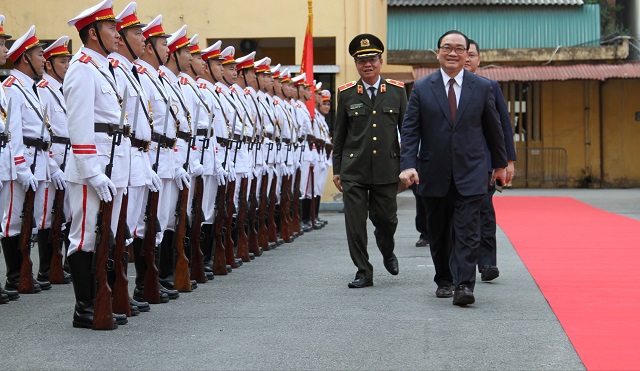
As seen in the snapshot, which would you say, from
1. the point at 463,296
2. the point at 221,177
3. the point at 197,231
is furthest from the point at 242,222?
the point at 463,296

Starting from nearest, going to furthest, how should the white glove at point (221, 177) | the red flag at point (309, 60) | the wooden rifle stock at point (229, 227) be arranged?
the white glove at point (221, 177) → the wooden rifle stock at point (229, 227) → the red flag at point (309, 60)

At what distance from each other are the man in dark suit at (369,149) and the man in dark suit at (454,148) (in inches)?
37.6

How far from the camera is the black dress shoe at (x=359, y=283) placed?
361 inches

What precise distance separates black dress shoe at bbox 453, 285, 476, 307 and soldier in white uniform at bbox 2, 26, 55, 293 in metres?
3.22

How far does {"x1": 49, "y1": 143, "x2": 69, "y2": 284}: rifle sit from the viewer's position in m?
9.57

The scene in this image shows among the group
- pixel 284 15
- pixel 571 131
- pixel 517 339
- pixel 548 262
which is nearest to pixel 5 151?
pixel 517 339

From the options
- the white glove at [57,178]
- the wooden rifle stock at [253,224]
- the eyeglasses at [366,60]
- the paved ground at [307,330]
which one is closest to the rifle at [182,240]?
the paved ground at [307,330]

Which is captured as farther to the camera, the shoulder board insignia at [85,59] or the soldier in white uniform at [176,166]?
the soldier in white uniform at [176,166]

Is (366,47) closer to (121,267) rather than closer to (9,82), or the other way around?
(9,82)

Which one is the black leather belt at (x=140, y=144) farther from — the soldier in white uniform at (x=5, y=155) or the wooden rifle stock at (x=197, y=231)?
the wooden rifle stock at (x=197, y=231)

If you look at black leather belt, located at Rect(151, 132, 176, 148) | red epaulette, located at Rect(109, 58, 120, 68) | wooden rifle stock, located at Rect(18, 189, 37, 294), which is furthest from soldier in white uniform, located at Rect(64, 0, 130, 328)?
wooden rifle stock, located at Rect(18, 189, 37, 294)

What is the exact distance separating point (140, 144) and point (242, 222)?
12.4ft

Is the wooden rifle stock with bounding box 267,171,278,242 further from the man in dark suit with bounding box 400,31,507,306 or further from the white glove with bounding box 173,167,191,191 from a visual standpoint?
the man in dark suit with bounding box 400,31,507,306

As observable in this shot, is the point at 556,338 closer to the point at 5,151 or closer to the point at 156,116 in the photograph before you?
the point at 156,116
